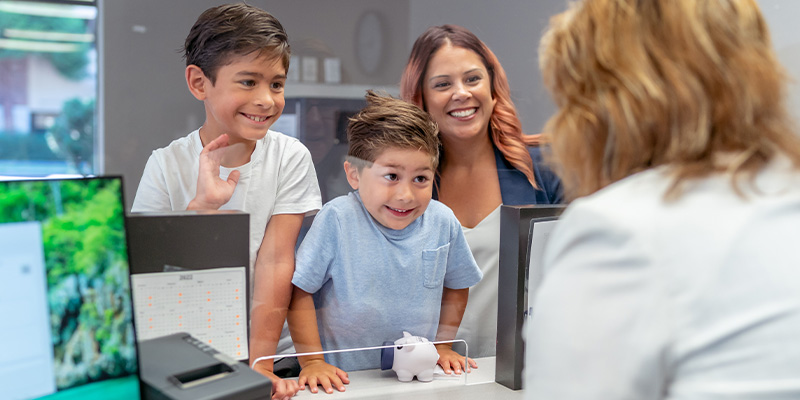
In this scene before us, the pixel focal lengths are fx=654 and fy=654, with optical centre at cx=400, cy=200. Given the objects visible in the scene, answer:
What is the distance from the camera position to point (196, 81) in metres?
1.26

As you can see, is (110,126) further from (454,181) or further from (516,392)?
(516,392)

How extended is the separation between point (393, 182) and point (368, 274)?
207mm

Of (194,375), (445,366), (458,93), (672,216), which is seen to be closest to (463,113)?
(458,93)

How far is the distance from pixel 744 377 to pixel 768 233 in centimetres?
13

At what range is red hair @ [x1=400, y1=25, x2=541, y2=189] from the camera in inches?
57.0

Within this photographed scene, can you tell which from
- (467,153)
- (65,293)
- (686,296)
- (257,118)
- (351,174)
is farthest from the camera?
(467,153)

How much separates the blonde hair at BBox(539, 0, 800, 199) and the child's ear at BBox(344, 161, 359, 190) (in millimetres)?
710

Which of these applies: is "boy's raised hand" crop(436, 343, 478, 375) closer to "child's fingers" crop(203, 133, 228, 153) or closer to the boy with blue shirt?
the boy with blue shirt

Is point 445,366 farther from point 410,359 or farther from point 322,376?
point 322,376

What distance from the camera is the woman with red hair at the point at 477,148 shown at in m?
1.46

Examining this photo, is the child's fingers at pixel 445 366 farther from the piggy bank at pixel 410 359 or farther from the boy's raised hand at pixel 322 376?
the boy's raised hand at pixel 322 376

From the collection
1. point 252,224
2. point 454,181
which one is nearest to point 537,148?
point 454,181

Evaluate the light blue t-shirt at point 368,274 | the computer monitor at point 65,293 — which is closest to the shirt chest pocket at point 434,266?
the light blue t-shirt at point 368,274

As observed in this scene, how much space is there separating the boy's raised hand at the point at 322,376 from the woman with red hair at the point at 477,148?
0.30 meters
